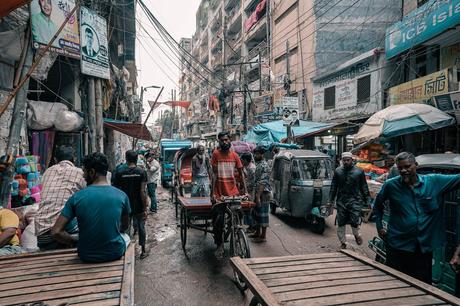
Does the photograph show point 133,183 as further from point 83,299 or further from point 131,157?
point 83,299

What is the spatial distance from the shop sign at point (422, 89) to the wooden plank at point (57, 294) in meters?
11.0

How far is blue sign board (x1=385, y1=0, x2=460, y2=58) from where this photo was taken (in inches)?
383

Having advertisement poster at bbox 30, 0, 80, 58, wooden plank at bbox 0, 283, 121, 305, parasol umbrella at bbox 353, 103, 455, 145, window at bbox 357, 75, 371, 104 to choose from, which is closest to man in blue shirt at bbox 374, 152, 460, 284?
wooden plank at bbox 0, 283, 121, 305

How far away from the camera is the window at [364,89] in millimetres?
15602

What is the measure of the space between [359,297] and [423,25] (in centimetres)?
1211

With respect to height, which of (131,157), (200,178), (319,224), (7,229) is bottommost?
(319,224)

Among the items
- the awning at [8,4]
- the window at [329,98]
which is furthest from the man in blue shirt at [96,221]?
the window at [329,98]

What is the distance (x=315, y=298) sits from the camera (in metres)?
2.18

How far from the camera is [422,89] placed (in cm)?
1103

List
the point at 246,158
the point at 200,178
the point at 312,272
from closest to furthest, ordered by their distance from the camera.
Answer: the point at 312,272
the point at 246,158
the point at 200,178

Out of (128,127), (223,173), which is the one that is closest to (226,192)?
(223,173)

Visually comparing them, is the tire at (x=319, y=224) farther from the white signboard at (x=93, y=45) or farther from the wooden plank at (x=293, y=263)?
the white signboard at (x=93, y=45)

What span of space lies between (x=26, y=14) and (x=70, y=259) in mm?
6824

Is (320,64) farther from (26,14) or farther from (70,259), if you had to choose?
(70,259)
